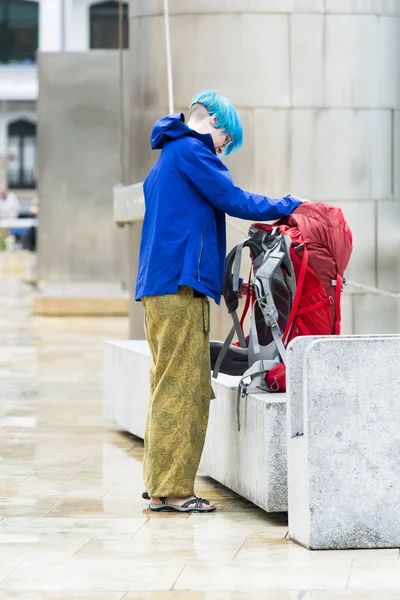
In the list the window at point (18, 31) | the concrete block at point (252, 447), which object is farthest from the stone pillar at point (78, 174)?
the window at point (18, 31)

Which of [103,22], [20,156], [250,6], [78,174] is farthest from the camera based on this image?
[20,156]

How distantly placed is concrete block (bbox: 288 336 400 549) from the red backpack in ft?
2.44

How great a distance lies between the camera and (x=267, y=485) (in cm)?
623

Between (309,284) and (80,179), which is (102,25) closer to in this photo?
(80,179)

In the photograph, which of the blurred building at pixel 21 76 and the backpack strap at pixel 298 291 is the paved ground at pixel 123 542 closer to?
the backpack strap at pixel 298 291

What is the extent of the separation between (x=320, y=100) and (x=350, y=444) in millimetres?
4968

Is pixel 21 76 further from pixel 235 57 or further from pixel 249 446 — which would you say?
pixel 249 446

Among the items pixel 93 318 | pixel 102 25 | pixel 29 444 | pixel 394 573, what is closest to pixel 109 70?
pixel 93 318

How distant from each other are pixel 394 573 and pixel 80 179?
1602 cm

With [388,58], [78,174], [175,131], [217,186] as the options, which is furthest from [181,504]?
[78,174]

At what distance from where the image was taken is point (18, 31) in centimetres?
5912

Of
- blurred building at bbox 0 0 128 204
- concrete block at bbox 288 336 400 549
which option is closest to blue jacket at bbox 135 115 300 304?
concrete block at bbox 288 336 400 549

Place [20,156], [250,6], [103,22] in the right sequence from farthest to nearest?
[20,156], [103,22], [250,6]

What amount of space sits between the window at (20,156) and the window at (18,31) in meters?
2.91
